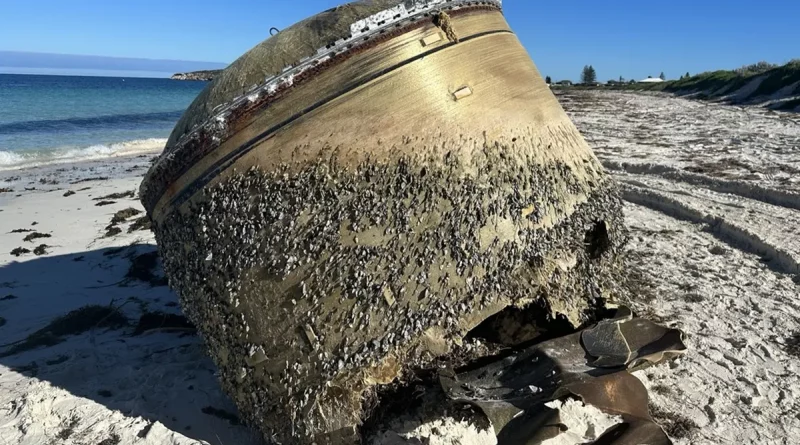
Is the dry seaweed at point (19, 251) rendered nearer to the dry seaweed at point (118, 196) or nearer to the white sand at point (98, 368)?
the white sand at point (98, 368)

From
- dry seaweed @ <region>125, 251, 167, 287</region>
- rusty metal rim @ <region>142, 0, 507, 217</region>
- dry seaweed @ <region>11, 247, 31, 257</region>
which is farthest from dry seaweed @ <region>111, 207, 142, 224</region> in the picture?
rusty metal rim @ <region>142, 0, 507, 217</region>

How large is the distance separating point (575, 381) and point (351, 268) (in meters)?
1.06

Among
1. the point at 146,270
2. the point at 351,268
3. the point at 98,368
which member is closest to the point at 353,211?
the point at 351,268

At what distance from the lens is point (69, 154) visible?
18.7 meters

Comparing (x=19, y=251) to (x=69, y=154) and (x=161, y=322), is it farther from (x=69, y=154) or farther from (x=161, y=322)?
(x=69, y=154)

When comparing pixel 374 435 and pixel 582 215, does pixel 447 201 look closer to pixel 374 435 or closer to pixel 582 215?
pixel 582 215

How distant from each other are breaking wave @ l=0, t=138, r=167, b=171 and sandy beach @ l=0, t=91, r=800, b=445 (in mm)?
8368

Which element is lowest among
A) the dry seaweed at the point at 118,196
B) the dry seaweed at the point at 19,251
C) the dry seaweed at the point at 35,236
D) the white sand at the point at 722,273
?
the dry seaweed at the point at 19,251

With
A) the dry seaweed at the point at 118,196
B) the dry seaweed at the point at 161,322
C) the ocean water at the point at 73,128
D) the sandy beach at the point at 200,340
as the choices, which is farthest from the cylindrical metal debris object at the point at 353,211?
the ocean water at the point at 73,128

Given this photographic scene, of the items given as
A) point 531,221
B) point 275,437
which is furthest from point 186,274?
point 531,221

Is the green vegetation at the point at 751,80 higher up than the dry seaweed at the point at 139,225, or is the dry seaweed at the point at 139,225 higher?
the green vegetation at the point at 751,80

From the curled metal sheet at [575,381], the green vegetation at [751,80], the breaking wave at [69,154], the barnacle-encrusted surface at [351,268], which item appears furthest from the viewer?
the green vegetation at [751,80]

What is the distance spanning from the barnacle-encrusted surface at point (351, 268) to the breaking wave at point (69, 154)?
16.5m

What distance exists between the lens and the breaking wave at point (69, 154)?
55.4 ft
